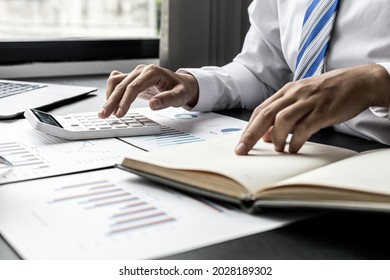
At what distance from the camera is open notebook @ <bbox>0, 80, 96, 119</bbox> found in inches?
40.3

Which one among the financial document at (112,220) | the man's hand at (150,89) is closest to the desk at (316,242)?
the financial document at (112,220)

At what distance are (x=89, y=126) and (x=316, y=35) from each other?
44 centimetres

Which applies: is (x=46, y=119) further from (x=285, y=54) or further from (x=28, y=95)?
(x=285, y=54)

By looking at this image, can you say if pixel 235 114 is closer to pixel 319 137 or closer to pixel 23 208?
pixel 319 137

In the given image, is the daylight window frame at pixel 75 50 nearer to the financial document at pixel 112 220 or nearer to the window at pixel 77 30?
the window at pixel 77 30

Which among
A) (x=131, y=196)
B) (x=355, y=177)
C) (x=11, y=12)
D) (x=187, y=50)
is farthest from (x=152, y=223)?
(x=11, y=12)

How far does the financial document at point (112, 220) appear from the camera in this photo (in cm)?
45

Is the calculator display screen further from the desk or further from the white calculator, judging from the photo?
the desk

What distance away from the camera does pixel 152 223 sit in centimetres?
50

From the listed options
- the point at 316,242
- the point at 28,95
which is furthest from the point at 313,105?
the point at 28,95

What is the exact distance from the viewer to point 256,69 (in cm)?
122

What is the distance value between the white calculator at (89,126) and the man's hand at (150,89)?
25 mm

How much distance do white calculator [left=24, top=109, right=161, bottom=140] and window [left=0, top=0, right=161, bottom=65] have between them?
2.85ft

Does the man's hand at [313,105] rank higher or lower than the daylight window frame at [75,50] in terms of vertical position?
higher
